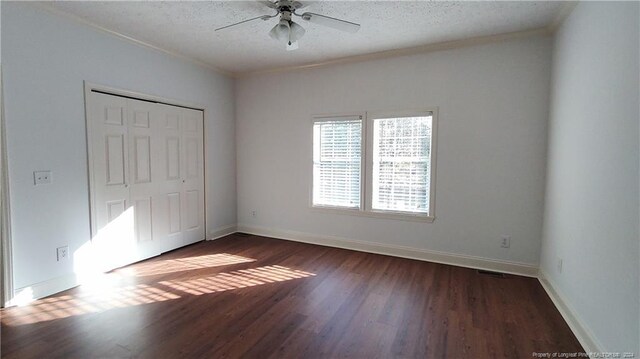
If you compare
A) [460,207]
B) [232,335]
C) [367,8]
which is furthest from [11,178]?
[460,207]

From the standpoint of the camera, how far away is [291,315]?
2.41 metres

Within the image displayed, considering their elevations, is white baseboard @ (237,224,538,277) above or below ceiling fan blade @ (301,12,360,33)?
below

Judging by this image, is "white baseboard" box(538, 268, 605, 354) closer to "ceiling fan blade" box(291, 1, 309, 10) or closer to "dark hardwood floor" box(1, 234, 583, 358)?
"dark hardwood floor" box(1, 234, 583, 358)

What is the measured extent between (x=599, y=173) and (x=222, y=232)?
451 centimetres

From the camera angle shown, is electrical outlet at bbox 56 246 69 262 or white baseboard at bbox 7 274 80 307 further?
electrical outlet at bbox 56 246 69 262

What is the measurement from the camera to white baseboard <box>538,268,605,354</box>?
6.29ft

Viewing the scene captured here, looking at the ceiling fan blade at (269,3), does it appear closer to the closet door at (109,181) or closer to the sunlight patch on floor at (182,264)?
the closet door at (109,181)

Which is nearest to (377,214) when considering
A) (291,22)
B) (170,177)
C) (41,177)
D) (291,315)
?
(291,315)

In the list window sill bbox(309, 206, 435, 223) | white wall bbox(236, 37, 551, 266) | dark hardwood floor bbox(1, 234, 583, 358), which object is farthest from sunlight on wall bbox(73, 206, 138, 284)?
window sill bbox(309, 206, 435, 223)

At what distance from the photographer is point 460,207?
3.48m

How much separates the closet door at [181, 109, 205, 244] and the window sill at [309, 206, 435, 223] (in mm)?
1671

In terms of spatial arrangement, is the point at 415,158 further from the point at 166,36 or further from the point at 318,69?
the point at 166,36

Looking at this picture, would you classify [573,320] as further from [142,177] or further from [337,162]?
[142,177]

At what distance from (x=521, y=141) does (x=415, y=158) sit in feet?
3.64
